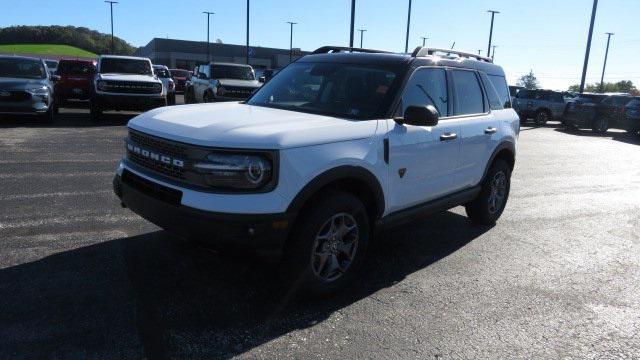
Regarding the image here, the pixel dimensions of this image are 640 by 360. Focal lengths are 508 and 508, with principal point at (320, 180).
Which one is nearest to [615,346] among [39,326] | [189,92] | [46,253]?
[39,326]

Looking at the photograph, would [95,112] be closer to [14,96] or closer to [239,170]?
[14,96]

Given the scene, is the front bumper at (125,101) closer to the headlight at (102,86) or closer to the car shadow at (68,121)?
the headlight at (102,86)

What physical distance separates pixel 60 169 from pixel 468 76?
621 centimetres

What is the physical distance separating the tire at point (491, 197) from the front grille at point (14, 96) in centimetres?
1129

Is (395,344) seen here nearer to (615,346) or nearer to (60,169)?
(615,346)

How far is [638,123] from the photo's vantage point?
64.7ft

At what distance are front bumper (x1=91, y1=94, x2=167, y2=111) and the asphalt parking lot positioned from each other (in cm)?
780

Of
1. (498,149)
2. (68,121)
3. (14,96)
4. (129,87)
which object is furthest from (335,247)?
(68,121)

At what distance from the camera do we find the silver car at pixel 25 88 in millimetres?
12336

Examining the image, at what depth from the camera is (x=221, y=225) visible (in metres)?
3.20

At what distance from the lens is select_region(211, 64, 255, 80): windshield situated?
17.8 m

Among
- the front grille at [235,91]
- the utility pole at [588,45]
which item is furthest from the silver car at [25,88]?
the utility pole at [588,45]

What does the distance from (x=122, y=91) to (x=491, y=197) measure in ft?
37.8

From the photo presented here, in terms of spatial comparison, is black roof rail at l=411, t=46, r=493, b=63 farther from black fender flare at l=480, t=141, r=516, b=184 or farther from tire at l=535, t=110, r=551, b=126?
tire at l=535, t=110, r=551, b=126
